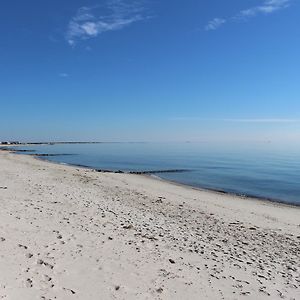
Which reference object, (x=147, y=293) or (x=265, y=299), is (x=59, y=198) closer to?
(x=147, y=293)

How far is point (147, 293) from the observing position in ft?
23.9

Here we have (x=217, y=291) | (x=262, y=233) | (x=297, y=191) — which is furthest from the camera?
(x=297, y=191)

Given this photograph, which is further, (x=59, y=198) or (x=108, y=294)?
(x=59, y=198)

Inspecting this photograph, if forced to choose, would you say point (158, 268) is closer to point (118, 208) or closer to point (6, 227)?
point (6, 227)

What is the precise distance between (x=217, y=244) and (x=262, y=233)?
3.06m

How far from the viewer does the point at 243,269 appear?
8914mm

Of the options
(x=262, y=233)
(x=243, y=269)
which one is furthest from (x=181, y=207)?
(x=243, y=269)

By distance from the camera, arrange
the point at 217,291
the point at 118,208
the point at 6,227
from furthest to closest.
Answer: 1. the point at 118,208
2. the point at 6,227
3. the point at 217,291

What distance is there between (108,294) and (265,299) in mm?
3299

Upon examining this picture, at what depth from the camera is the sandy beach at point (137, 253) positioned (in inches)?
292

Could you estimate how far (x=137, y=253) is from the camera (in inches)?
376

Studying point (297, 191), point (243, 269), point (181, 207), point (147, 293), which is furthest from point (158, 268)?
point (297, 191)

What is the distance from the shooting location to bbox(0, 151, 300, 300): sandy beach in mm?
7422

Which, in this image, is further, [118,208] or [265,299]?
[118,208]
